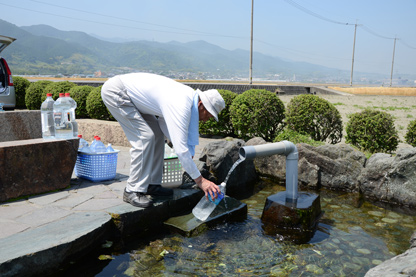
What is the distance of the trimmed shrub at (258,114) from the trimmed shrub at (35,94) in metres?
9.24

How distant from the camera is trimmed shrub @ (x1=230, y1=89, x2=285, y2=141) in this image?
28.4 feet

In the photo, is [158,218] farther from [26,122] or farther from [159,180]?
[26,122]

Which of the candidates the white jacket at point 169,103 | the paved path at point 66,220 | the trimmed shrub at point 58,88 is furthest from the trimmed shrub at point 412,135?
the trimmed shrub at point 58,88

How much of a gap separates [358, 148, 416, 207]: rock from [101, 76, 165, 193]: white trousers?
3.52 metres

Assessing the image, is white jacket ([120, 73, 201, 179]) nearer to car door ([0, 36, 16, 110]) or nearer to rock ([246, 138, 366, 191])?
rock ([246, 138, 366, 191])

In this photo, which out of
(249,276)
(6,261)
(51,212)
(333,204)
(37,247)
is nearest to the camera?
(6,261)

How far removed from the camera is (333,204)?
17.2 feet

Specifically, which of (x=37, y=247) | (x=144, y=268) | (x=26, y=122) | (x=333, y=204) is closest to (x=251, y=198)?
(x=333, y=204)

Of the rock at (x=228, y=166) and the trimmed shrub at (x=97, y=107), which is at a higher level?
the trimmed shrub at (x=97, y=107)

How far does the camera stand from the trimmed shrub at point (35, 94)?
14.4m

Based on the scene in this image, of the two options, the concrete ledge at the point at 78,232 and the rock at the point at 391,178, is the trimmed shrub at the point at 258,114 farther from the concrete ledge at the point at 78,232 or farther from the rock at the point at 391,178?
the concrete ledge at the point at 78,232

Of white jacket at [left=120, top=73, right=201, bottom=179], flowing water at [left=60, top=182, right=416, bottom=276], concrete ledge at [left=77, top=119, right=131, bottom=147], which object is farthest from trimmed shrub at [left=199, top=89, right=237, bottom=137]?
white jacket at [left=120, top=73, right=201, bottom=179]

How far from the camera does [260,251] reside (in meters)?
3.73

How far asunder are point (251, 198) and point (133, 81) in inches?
106
